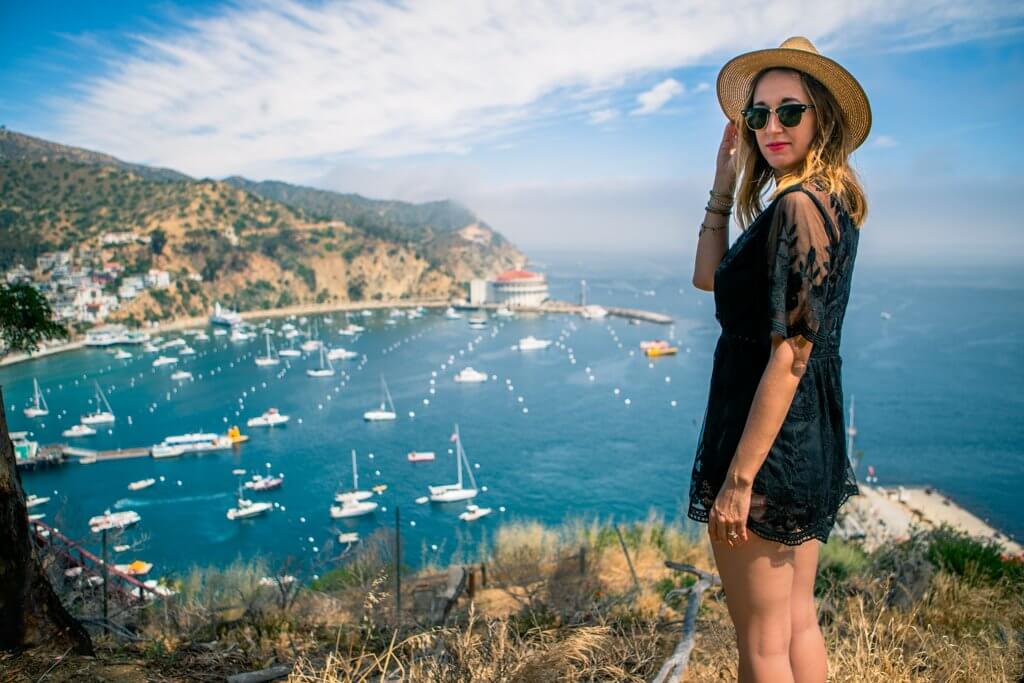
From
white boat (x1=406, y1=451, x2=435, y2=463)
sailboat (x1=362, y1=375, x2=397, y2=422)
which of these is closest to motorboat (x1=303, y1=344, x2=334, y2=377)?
sailboat (x1=362, y1=375, x2=397, y2=422)

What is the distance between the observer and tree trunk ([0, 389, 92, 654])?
1491 mm

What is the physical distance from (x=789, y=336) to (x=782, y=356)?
1.1 inches

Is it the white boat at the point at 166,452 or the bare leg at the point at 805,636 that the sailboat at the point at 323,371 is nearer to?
the white boat at the point at 166,452

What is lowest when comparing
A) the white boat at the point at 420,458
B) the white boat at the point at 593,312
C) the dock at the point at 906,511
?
the white boat at the point at 420,458

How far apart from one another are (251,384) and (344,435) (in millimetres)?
10125

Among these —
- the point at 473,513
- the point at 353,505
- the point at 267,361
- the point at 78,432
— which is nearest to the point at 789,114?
the point at 473,513

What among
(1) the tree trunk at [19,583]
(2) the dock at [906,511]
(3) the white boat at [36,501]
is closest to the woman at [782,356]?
(1) the tree trunk at [19,583]

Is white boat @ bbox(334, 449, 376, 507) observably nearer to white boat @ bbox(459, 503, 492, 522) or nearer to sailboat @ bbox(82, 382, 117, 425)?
white boat @ bbox(459, 503, 492, 522)

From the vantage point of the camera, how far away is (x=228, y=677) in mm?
1579

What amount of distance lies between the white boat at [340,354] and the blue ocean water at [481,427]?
138cm

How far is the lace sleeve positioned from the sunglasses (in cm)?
15

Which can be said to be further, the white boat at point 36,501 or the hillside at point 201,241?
the hillside at point 201,241

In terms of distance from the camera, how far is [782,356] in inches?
36.0

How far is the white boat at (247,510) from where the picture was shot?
17.1 m
